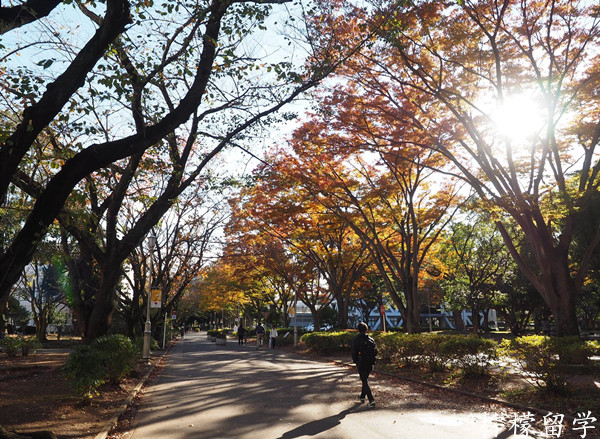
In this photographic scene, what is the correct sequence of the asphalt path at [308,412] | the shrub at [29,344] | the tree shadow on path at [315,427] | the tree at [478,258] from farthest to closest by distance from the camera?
1. the tree at [478,258]
2. the shrub at [29,344]
3. the asphalt path at [308,412]
4. the tree shadow on path at [315,427]

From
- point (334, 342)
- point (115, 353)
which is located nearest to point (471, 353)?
point (115, 353)

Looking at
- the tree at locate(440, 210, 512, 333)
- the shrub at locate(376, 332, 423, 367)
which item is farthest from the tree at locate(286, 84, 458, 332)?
the tree at locate(440, 210, 512, 333)

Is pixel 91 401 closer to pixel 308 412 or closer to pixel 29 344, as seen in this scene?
pixel 308 412

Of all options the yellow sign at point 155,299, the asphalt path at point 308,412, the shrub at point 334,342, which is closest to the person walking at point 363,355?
the asphalt path at point 308,412

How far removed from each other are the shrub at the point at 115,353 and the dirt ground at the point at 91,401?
433 mm

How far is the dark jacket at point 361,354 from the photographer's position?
857cm

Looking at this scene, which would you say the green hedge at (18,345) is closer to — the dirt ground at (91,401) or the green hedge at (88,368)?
the dirt ground at (91,401)

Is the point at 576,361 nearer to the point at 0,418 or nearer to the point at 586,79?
the point at 586,79

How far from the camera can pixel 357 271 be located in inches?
1032

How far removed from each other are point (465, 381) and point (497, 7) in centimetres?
915

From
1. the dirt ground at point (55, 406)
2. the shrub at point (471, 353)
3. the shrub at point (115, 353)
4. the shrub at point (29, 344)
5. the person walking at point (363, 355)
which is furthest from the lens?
the shrub at point (29, 344)

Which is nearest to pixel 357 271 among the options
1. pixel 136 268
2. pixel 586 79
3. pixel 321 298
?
pixel 321 298

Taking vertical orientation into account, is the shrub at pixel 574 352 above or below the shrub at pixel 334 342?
above

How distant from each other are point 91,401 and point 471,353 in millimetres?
8404
